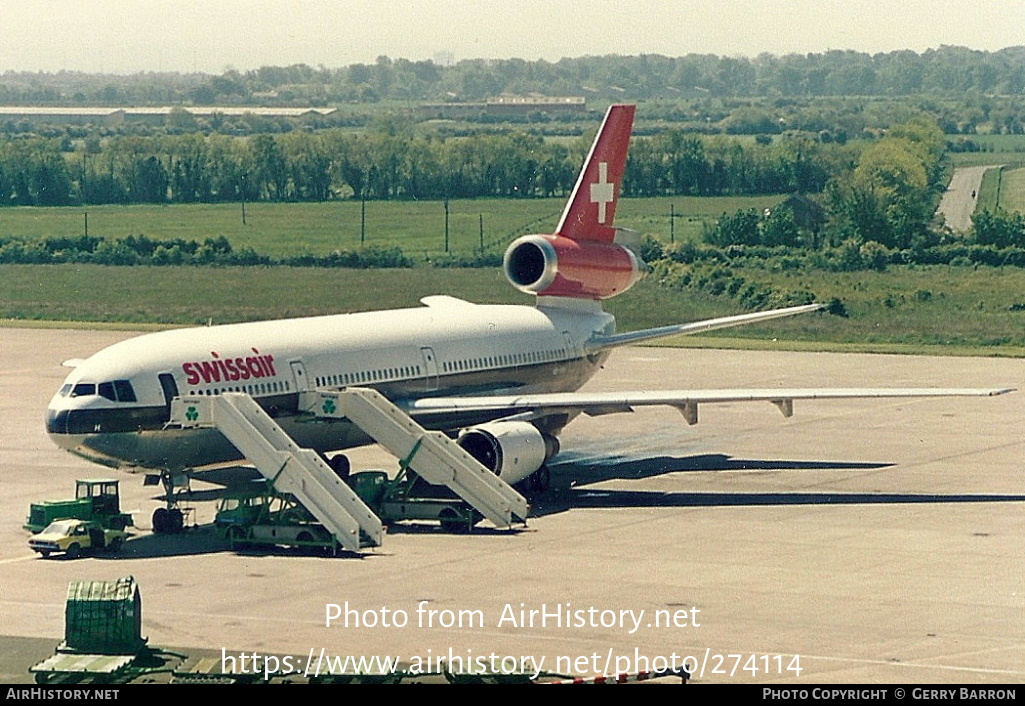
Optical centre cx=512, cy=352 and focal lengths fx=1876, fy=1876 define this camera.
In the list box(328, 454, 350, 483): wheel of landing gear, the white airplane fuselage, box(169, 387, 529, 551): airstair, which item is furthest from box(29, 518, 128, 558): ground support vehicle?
box(328, 454, 350, 483): wheel of landing gear

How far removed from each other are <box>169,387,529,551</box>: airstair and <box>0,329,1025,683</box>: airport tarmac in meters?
0.77

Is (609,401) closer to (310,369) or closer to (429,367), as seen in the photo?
(429,367)

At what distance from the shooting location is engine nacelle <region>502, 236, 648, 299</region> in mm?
52812

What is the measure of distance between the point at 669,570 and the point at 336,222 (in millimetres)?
77557

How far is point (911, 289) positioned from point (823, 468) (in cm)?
4298

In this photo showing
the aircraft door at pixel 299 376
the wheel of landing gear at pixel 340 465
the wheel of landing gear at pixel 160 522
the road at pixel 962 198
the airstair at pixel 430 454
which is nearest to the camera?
the wheel of landing gear at pixel 160 522

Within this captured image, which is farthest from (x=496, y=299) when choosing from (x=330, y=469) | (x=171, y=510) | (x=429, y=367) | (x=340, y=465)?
(x=330, y=469)

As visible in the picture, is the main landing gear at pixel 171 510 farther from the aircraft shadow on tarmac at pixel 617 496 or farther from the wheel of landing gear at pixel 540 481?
the wheel of landing gear at pixel 540 481

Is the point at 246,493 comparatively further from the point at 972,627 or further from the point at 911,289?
the point at 911,289

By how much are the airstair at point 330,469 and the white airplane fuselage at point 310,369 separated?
2.59ft

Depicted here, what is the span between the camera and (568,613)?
31.8 m

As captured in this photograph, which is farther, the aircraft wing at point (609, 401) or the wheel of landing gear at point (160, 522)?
the aircraft wing at point (609, 401)

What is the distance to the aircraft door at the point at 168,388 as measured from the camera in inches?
1590

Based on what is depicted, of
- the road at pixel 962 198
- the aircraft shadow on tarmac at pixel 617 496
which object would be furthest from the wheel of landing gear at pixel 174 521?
the road at pixel 962 198
